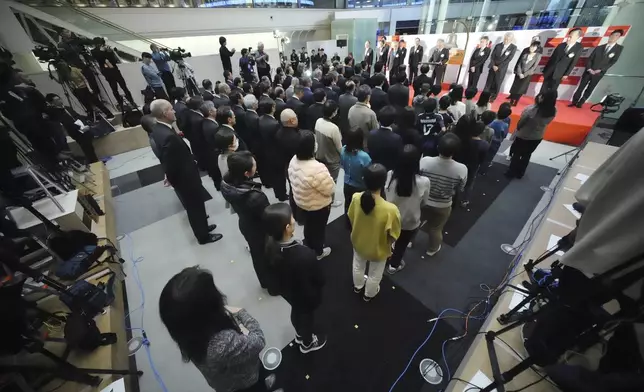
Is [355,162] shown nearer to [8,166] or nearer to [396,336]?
[396,336]

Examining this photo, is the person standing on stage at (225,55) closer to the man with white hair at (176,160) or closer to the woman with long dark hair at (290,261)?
the man with white hair at (176,160)

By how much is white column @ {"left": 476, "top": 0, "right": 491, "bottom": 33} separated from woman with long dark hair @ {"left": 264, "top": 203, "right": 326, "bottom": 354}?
10335 millimetres

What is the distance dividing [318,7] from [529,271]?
15.9m

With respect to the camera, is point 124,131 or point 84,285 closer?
point 84,285

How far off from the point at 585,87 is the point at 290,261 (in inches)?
316

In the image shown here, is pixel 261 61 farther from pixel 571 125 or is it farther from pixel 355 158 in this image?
pixel 571 125

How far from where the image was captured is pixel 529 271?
1933 mm

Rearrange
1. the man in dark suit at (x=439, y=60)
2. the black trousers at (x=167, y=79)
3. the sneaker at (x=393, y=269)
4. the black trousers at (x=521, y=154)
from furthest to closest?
the man in dark suit at (x=439, y=60), the black trousers at (x=167, y=79), the black trousers at (x=521, y=154), the sneaker at (x=393, y=269)

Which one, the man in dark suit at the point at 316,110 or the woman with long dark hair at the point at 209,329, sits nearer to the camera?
the woman with long dark hair at the point at 209,329

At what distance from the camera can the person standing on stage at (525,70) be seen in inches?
235

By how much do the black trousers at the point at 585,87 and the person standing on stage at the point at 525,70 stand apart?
98cm

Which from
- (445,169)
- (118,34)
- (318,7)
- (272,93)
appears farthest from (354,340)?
(318,7)

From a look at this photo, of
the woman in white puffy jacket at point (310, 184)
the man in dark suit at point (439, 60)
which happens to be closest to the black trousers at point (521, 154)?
the woman in white puffy jacket at point (310, 184)

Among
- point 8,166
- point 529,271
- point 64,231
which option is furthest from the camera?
point 8,166
